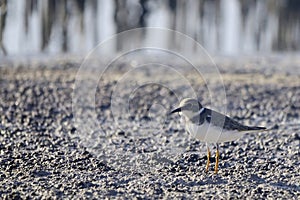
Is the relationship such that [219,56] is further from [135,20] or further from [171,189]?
[171,189]

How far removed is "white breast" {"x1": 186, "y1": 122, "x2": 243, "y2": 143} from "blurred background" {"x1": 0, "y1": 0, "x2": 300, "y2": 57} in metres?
17.1

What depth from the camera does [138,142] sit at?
43.8ft

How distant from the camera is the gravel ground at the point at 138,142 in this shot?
10.1 meters

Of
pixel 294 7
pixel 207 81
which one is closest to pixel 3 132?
pixel 207 81

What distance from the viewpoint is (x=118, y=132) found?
1424 cm

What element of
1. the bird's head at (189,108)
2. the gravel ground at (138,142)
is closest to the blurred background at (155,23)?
the gravel ground at (138,142)

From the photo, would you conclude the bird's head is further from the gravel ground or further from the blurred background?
the blurred background

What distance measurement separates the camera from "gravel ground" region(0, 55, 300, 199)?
10.1 meters

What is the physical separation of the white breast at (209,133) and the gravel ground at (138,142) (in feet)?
1.67

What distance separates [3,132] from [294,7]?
2606cm

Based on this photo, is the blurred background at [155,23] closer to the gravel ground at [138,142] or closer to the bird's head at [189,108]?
the gravel ground at [138,142]

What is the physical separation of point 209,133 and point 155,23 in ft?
74.1

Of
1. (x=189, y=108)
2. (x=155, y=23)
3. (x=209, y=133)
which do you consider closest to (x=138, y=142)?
(x=189, y=108)

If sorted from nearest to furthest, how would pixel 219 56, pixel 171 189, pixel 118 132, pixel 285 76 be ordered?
pixel 171 189 < pixel 118 132 < pixel 285 76 < pixel 219 56
